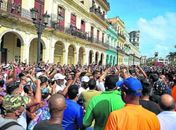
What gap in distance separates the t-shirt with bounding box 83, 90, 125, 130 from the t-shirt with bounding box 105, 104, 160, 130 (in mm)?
993

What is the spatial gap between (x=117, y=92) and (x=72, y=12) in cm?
3089

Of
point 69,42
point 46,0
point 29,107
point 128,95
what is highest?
point 46,0

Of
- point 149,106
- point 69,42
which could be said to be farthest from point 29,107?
point 69,42

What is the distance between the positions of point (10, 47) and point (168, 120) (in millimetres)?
22710

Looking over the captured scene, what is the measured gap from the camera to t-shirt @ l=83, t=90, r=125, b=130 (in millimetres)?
4539

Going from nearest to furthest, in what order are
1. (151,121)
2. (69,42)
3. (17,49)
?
(151,121)
(17,49)
(69,42)

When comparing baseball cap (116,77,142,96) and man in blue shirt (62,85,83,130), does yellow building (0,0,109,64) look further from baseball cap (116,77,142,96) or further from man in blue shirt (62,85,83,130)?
baseball cap (116,77,142,96)

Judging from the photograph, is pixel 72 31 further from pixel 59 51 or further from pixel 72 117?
pixel 72 117

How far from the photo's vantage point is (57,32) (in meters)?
30.0

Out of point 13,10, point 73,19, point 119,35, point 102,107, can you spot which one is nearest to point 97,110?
point 102,107

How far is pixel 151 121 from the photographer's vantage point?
3.54 m

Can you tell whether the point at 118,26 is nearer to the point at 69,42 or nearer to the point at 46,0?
the point at 69,42

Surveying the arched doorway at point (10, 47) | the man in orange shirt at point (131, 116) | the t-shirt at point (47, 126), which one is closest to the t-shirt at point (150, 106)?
the man in orange shirt at point (131, 116)

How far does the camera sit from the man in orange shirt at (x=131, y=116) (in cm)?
342
